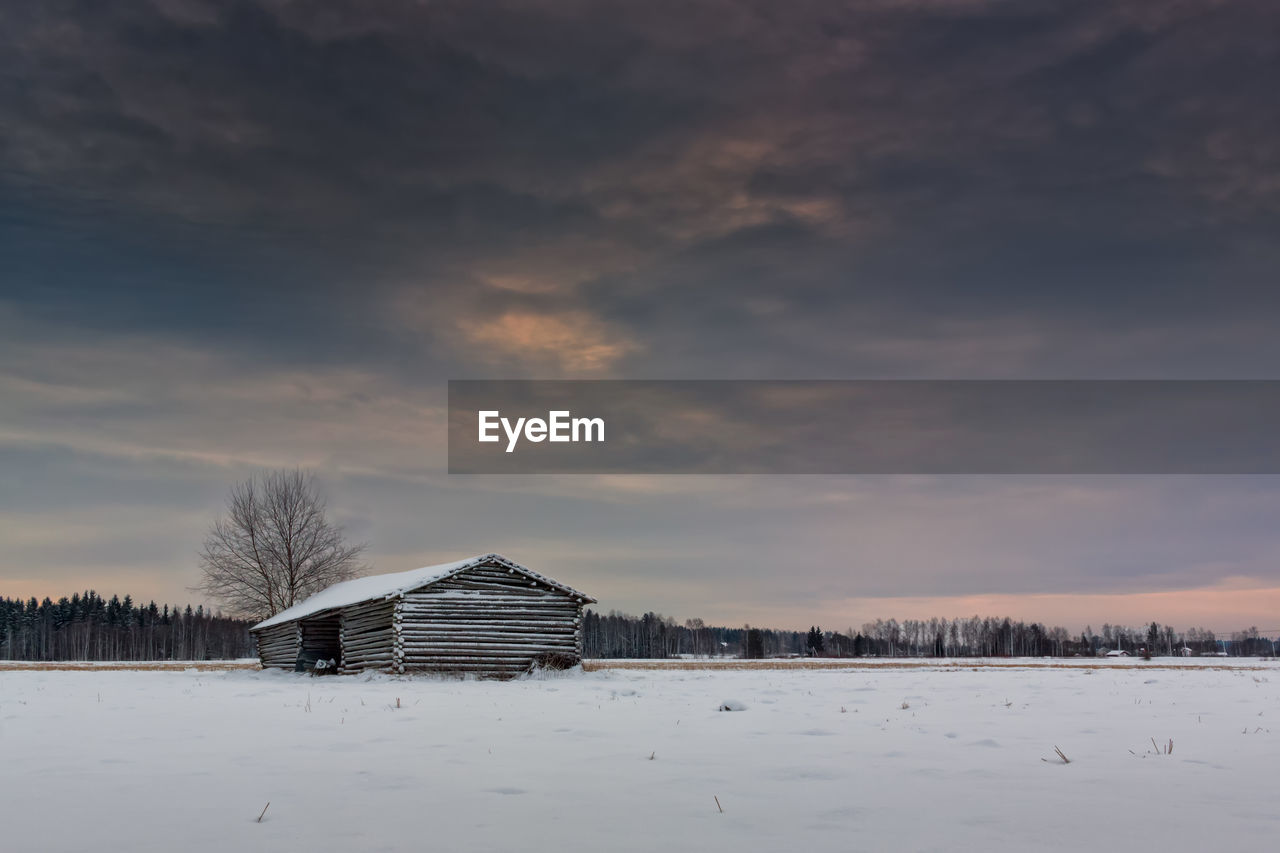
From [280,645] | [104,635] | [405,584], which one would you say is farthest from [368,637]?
[104,635]

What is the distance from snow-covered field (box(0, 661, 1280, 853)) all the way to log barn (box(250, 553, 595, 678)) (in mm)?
18020

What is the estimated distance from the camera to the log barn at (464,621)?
36.3m

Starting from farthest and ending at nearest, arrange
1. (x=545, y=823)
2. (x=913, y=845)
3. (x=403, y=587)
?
(x=403, y=587) → (x=545, y=823) → (x=913, y=845)

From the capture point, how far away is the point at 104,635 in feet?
540

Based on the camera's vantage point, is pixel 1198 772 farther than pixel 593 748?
No

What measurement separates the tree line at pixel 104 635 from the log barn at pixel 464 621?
133137 millimetres

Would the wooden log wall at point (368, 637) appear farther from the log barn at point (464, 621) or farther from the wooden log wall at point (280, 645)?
the wooden log wall at point (280, 645)

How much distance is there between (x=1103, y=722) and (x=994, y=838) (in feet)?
34.0

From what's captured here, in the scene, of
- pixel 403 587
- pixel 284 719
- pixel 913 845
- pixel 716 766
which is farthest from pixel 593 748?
pixel 403 587

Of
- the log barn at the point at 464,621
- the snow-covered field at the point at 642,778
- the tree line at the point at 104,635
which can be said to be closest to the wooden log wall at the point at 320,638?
the log barn at the point at 464,621

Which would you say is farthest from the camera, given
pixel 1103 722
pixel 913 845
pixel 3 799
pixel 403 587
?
pixel 403 587

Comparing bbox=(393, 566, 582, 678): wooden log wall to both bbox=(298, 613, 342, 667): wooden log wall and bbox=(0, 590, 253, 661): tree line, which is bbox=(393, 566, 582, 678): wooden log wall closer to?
bbox=(298, 613, 342, 667): wooden log wall

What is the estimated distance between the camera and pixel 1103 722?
15305 mm

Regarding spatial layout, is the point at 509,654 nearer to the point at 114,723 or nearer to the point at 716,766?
the point at 114,723
